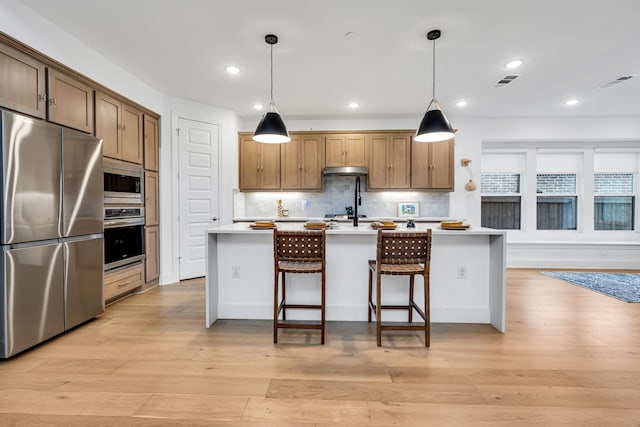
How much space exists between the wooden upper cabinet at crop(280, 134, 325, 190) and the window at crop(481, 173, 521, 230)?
10.5 ft

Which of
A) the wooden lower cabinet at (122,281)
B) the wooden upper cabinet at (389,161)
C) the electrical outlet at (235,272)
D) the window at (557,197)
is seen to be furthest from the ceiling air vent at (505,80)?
the wooden lower cabinet at (122,281)

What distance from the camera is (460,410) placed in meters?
1.63

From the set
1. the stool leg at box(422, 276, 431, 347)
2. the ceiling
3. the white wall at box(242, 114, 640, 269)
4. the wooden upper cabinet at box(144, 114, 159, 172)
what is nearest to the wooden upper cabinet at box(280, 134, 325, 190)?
the white wall at box(242, 114, 640, 269)

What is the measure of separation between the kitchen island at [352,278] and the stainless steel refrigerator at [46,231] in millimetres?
1140

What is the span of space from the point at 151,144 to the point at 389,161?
3.63m

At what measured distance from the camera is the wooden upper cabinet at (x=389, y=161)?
5047mm

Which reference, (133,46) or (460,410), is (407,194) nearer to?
(460,410)

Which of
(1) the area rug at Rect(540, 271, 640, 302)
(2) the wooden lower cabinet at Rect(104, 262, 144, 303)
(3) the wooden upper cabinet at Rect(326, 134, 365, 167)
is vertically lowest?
(1) the area rug at Rect(540, 271, 640, 302)

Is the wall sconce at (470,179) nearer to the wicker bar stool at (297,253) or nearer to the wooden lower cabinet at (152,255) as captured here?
the wicker bar stool at (297,253)

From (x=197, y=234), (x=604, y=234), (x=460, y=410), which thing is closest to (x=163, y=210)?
(x=197, y=234)

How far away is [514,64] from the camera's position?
3.25 metres

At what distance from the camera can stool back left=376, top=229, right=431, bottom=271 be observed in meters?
2.32

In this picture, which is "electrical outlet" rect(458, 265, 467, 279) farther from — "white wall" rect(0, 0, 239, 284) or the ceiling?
"white wall" rect(0, 0, 239, 284)

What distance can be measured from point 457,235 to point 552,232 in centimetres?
424
